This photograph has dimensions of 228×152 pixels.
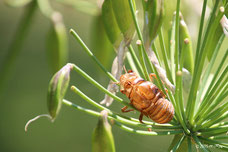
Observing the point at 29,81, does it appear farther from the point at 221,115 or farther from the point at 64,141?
the point at 221,115

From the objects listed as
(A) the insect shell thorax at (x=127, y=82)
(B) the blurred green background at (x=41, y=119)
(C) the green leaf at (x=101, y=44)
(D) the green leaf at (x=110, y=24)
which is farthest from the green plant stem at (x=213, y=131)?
(B) the blurred green background at (x=41, y=119)

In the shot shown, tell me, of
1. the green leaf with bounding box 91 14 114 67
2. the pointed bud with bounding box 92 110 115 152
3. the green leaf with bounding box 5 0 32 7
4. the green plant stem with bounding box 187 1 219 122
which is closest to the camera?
the pointed bud with bounding box 92 110 115 152

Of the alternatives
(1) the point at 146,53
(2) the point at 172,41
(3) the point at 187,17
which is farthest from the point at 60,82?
(3) the point at 187,17

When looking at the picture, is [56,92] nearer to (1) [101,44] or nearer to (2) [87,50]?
(2) [87,50]

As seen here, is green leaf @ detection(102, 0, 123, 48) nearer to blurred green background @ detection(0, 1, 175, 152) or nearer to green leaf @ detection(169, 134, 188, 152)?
green leaf @ detection(169, 134, 188, 152)

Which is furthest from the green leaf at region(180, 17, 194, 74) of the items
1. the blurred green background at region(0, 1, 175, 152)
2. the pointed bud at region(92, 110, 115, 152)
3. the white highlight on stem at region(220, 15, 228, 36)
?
the blurred green background at region(0, 1, 175, 152)

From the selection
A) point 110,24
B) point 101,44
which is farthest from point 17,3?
point 110,24

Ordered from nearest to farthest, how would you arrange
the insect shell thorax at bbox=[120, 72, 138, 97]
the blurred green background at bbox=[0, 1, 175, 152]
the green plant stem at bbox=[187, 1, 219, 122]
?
the green plant stem at bbox=[187, 1, 219, 122], the insect shell thorax at bbox=[120, 72, 138, 97], the blurred green background at bbox=[0, 1, 175, 152]
